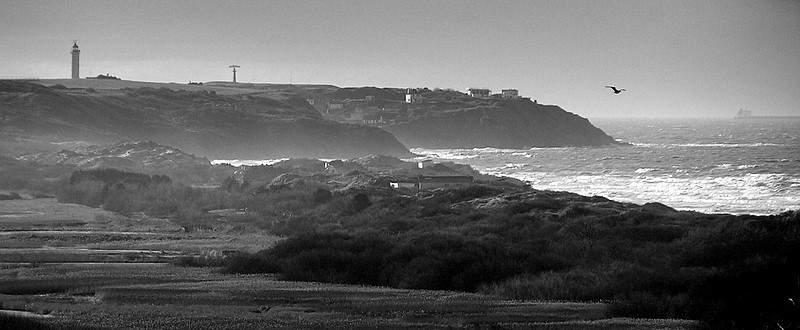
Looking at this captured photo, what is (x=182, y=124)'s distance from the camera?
10988 cm

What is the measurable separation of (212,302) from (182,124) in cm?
9335

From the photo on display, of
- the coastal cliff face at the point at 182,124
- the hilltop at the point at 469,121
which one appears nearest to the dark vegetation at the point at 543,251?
the coastal cliff face at the point at 182,124

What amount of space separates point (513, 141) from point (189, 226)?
108 m

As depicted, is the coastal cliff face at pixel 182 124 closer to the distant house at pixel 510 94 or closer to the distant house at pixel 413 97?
the distant house at pixel 413 97

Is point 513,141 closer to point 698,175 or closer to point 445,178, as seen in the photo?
point 698,175

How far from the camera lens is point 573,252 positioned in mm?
26797

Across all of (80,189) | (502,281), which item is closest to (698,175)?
(80,189)

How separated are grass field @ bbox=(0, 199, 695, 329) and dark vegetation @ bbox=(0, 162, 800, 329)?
1275 mm

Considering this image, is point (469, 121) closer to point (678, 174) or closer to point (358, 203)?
point (678, 174)

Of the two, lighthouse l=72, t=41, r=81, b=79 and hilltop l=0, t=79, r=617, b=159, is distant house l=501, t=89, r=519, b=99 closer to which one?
hilltop l=0, t=79, r=617, b=159

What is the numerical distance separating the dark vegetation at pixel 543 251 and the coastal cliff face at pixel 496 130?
100 m

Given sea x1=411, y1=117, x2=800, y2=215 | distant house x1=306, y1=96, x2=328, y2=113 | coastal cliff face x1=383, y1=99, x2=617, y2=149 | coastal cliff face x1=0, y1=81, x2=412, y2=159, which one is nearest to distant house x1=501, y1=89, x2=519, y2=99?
coastal cliff face x1=383, y1=99, x2=617, y2=149

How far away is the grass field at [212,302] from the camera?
1634cm

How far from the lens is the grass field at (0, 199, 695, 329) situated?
1634 centimetres
